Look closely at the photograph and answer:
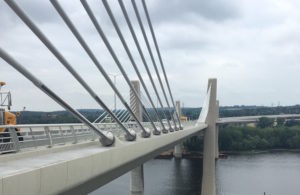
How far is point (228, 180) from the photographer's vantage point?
28734 millimetres

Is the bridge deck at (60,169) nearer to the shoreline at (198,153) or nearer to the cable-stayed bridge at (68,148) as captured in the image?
the cable-stayed bridge at (68,148)

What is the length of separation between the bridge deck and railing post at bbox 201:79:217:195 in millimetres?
16768

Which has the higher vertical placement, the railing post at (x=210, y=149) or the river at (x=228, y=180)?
the railing post at (x=210, y=149)

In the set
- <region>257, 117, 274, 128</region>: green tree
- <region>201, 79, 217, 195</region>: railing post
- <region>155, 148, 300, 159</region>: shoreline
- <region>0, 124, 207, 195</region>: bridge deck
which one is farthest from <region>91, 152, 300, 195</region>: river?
<region>257, 117, 274, 128</region>: green tree

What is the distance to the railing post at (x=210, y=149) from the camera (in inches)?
927

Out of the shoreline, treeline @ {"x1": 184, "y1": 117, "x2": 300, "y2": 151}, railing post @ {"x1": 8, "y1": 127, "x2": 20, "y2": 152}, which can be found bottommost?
the shoreline

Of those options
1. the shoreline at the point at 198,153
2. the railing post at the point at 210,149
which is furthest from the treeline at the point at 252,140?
the railing post at the point at 210,149

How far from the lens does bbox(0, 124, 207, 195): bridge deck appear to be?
3.75m

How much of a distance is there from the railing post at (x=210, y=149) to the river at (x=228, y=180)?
1435mm

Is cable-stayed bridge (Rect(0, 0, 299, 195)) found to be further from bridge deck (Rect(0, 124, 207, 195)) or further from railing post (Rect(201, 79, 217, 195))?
railing post (Rect(201, 79, 217, 195))

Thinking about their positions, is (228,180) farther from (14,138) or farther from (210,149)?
(14,138)

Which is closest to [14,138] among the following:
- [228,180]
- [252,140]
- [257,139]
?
[228,180]

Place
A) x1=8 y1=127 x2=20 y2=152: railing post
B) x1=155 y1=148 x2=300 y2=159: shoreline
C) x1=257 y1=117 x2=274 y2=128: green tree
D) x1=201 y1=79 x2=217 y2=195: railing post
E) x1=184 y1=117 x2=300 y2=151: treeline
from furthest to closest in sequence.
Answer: x1=257 y1=117 x2=274 y2=128: green tree → x1=184 y1=117 x2=300 y2=151: treeline → x1=155 y1=148 x2=300 y2=159: shoreline → x1=201 y1=79 x2=217 y2=195: railing post → x1=8 y1=127 x2=20 y2=152: railing post

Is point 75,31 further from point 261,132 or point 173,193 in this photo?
point 261,132
